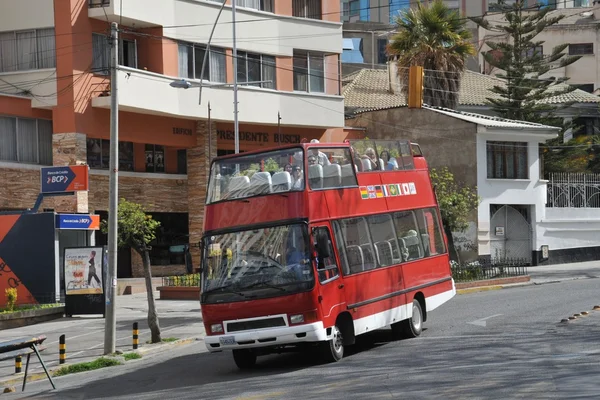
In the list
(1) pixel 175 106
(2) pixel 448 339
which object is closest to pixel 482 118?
(1) pixel 175 106

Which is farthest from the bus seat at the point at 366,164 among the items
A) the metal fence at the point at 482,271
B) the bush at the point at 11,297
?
the metal fence at the point at 482,271

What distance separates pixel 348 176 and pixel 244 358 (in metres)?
3.67

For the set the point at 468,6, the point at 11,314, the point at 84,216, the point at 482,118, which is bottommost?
the point at 11,314

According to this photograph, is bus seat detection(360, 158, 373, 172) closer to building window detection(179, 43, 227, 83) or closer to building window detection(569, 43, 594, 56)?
building window detection(179, 43, 227, 83)

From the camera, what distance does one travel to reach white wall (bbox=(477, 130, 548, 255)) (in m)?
45.8

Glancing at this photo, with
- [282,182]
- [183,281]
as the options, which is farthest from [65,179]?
[282,182]

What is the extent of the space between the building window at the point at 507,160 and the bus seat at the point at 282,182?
1197 inches

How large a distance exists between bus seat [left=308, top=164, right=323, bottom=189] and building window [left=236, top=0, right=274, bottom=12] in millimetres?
27483

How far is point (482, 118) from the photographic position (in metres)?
49.0

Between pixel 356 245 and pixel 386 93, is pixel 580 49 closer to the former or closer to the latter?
pixel 386 93

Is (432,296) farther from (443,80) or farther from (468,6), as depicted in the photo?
(468,6)

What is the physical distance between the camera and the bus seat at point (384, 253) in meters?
19.0

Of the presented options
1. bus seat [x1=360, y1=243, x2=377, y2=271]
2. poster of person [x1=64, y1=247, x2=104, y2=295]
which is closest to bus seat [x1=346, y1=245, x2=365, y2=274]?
bus seat [x1=360, y1=243, x2=377, y2=271]

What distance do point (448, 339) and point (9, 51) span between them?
2560cm
